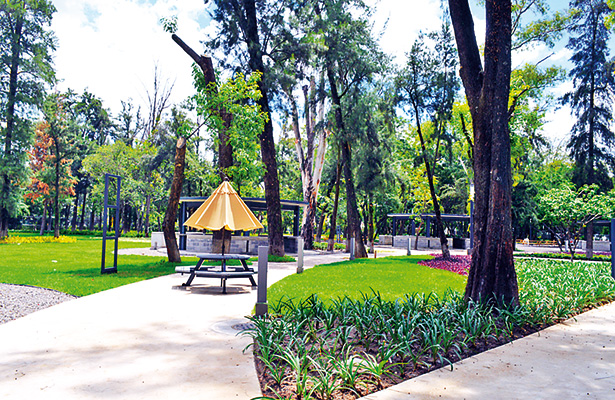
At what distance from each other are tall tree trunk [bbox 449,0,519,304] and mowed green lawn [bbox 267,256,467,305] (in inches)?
57.1

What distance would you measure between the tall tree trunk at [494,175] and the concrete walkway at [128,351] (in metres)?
3.63

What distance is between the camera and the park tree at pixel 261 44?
1805 centimetres

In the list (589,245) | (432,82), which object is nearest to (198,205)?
(432,82)

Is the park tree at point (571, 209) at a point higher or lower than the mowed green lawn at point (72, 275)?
higher

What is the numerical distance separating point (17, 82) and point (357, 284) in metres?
27.0

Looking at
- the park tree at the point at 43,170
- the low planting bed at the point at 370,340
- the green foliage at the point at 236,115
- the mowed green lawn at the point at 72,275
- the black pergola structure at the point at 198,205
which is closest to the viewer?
the low planting bed at the point at 370,340

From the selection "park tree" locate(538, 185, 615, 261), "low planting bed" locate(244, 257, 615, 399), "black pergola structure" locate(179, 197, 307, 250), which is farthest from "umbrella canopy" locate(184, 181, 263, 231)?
"park tree" locate(538, 185, 615, 261)

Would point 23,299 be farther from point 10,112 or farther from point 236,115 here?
point 10,112

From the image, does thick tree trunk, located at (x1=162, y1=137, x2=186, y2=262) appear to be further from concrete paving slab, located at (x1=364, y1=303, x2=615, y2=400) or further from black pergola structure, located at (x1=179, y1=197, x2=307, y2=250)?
concrete paving slab, located at (x1=364, y1=303, x2=615, y2=400)

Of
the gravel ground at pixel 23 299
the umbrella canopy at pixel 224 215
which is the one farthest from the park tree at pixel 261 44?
the gravel ground at pixel 23 299

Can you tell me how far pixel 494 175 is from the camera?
6.51 m

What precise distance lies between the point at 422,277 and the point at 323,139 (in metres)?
17.0

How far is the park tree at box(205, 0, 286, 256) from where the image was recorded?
711 inches

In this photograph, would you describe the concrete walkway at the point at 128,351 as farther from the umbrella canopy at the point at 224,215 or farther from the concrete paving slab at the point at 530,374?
the umbrella canopy at the point at 224,215
